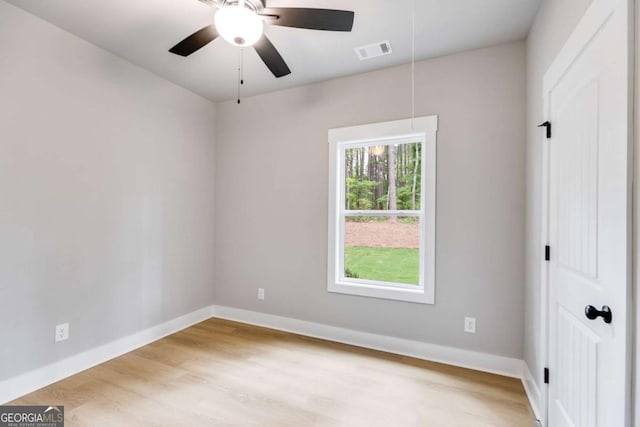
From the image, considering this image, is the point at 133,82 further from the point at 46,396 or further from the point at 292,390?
the point at 292,390

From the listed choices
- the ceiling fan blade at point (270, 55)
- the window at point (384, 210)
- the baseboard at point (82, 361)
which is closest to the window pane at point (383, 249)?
the window at point (384, 210)

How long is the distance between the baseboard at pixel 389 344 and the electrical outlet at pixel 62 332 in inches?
65.4

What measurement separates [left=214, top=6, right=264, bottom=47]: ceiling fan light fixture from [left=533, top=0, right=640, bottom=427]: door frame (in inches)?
61.9

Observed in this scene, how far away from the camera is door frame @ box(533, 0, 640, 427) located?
1057 millimetres

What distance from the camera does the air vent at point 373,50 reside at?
2.59 meters

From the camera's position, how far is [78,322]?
2.55 m

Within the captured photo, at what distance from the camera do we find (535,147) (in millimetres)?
2186

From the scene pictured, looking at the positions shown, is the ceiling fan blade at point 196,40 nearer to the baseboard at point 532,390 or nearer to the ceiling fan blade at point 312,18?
the ceiling fan blade at point 312,18

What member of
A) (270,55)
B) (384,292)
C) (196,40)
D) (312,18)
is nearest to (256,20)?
(312,18)

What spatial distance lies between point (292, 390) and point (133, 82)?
10.3 feet

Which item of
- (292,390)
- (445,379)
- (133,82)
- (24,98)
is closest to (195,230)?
(133,82)

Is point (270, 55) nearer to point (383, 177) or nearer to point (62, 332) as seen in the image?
point (383, 177)

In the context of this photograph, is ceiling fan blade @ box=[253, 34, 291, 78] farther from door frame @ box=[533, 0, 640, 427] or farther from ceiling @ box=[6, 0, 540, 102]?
door frame @ box=[533, 0, 640, 427]

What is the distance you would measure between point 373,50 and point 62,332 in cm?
349
